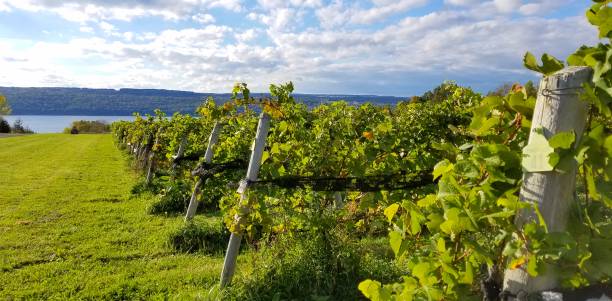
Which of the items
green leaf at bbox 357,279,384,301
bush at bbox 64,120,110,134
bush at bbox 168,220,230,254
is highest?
green leaf at bbox 357,279,384,301

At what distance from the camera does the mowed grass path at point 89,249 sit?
5.60 meters

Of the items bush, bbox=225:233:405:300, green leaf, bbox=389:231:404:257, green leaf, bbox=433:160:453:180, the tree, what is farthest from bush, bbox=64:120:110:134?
green leaf, bbox=433:160:453:180

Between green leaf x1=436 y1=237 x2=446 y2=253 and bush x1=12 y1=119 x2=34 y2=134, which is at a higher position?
green leaf x1=436 y1=237 x2=446 y2=253

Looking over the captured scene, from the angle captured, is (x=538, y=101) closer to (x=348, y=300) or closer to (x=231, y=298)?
(x=348, y=300)

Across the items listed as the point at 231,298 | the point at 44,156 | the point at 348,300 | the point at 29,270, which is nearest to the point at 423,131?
the point at 348,300

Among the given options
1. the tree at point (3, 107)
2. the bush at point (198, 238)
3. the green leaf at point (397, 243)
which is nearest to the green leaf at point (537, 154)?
the green leaf at point (397, 243)

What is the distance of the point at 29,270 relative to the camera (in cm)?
646

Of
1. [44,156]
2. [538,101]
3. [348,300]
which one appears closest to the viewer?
[538,101]

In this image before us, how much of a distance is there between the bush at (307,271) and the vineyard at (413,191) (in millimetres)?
14

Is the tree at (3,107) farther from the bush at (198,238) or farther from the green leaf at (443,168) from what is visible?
the green leaf at (443,168)

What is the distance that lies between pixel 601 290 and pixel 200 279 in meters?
4.88

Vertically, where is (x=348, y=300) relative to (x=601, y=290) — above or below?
below

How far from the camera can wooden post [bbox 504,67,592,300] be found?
129 centimetres

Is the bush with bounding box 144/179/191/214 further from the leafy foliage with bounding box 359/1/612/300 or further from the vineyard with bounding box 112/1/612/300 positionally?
the leafy foliage with bounding box 359/1/612/300
